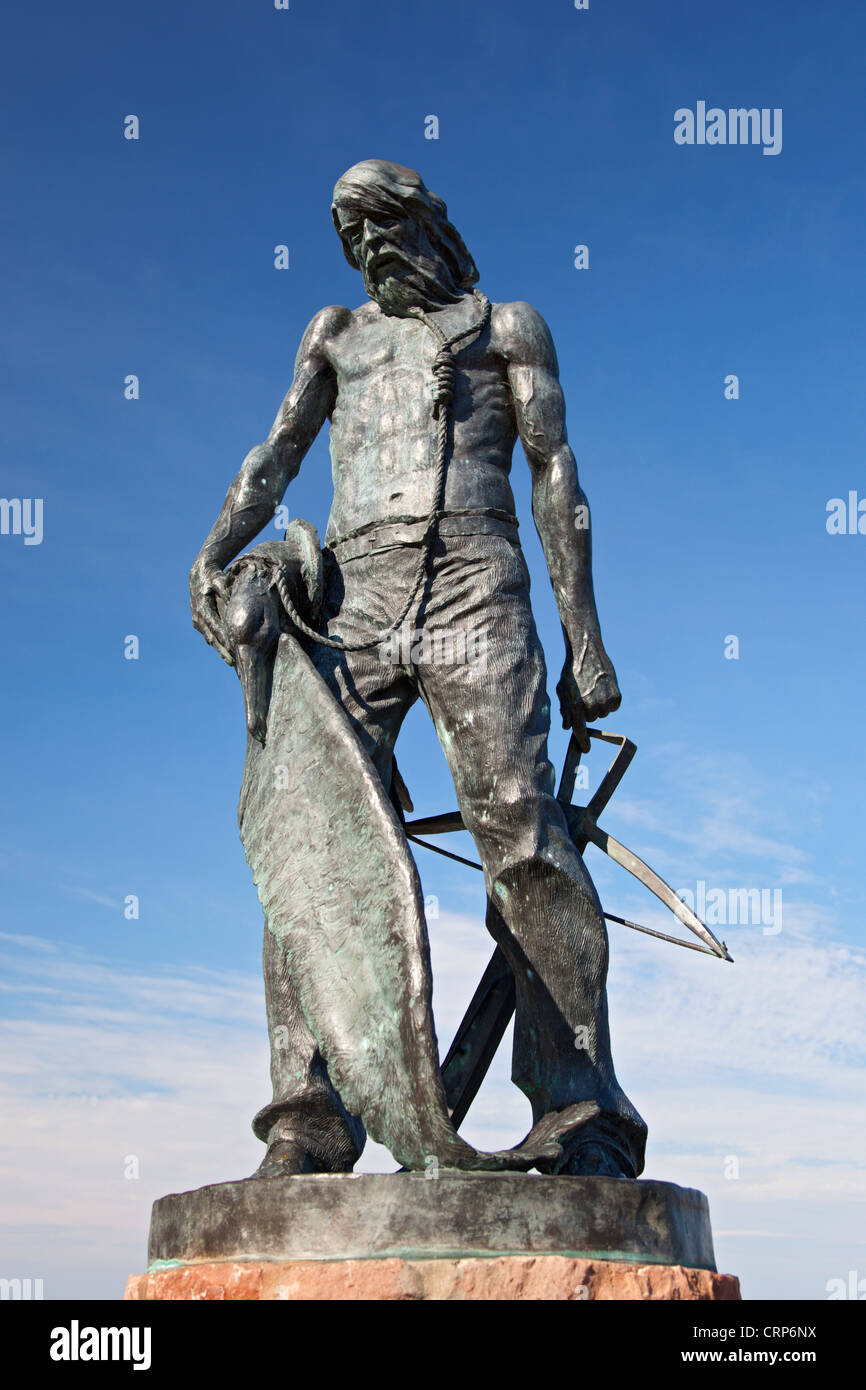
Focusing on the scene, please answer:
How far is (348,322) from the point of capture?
6.55m

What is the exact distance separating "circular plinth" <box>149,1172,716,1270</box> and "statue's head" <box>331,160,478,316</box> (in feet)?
11.9

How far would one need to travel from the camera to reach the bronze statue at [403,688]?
16.8ft

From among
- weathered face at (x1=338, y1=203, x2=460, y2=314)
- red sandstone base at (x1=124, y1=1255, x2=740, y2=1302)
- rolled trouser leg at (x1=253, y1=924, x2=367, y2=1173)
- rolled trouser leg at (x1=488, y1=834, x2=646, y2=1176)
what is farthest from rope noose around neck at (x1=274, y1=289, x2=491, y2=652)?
red sandstone base at (x1=124, y1=1255, x2=740, y2=1302)

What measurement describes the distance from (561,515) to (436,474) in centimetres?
59

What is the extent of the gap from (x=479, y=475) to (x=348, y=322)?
3.52 ft

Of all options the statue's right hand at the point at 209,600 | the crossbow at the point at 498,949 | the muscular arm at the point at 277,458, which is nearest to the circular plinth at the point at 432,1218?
the crossbow at the point at 498,949

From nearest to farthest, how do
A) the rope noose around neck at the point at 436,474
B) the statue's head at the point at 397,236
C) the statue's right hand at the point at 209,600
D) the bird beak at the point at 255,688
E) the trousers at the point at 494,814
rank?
the trousers at the point at 494,814 < the bird beak at the point at 255,688 < the rope noose around neck at the point at 436,474 < the statue's right hand at the point at 209,600 < the statue's head at the point at 397,236

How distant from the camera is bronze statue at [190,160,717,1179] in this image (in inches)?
201

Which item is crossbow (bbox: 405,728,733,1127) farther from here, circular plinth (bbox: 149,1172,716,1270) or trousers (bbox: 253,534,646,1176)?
circular plinth (bbox: 149,1172,716,1270)

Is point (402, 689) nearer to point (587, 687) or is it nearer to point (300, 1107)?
point (587, 687)

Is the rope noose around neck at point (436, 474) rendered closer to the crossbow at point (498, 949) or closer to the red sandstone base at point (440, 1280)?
the crossbow at point (498, 949)

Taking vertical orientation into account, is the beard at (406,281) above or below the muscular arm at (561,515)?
above

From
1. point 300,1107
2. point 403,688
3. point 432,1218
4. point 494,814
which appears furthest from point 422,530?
point 432,1218

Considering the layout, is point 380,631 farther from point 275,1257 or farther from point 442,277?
point 275,1257
